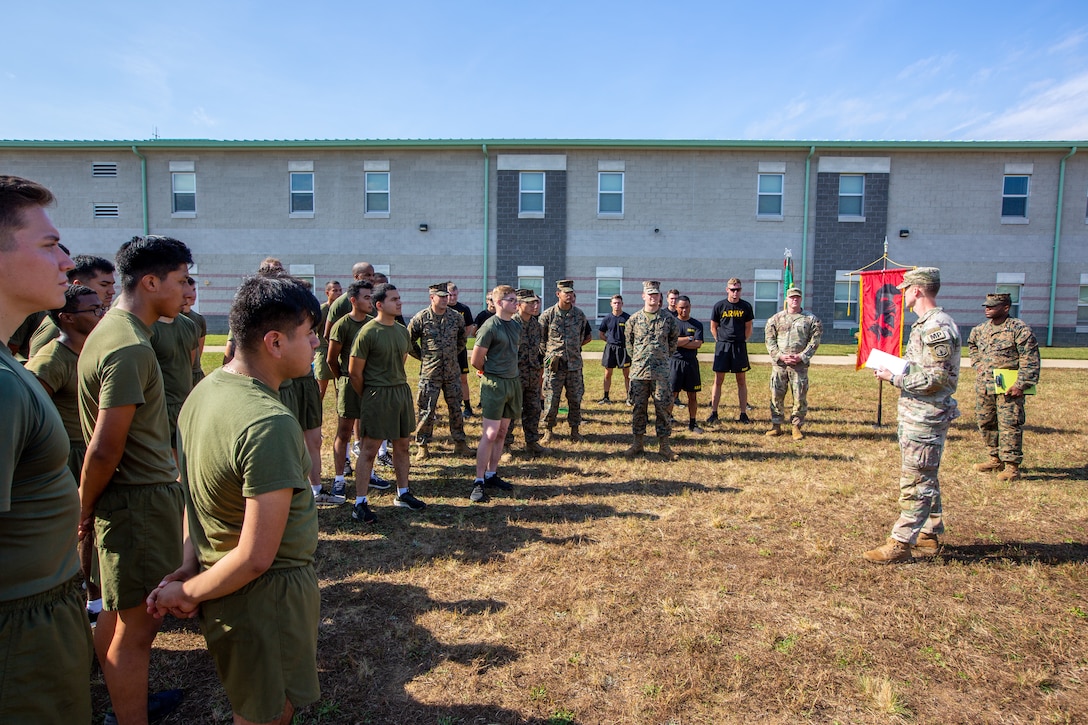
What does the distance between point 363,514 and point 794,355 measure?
6.40 m

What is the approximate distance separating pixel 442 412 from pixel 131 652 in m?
7.94

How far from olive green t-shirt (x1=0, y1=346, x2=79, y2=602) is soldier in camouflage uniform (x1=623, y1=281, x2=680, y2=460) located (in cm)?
667

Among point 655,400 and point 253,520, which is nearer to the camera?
point 253,520

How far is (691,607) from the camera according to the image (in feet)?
13.9

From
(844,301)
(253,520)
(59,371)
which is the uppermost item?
(844,301)

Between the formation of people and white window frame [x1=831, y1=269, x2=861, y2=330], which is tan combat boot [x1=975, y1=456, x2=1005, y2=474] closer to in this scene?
the formation of people

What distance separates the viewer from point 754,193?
2278 cm

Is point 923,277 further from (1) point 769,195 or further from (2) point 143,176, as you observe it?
(2) point 143,176

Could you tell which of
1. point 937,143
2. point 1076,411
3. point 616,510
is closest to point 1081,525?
point 616,510

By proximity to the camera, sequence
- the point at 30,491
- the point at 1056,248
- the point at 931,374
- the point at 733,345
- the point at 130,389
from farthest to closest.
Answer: the point at 1056,248 < the point at 733,345 < the point at 931,374 < the point at 130,389 < the point at 30,491

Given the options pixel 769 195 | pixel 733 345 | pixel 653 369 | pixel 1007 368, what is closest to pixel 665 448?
pixel 653 369

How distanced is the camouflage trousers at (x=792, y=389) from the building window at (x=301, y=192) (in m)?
19.3

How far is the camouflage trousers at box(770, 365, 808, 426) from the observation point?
29.9 feet

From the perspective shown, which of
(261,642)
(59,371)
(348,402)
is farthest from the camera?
(348,402)
